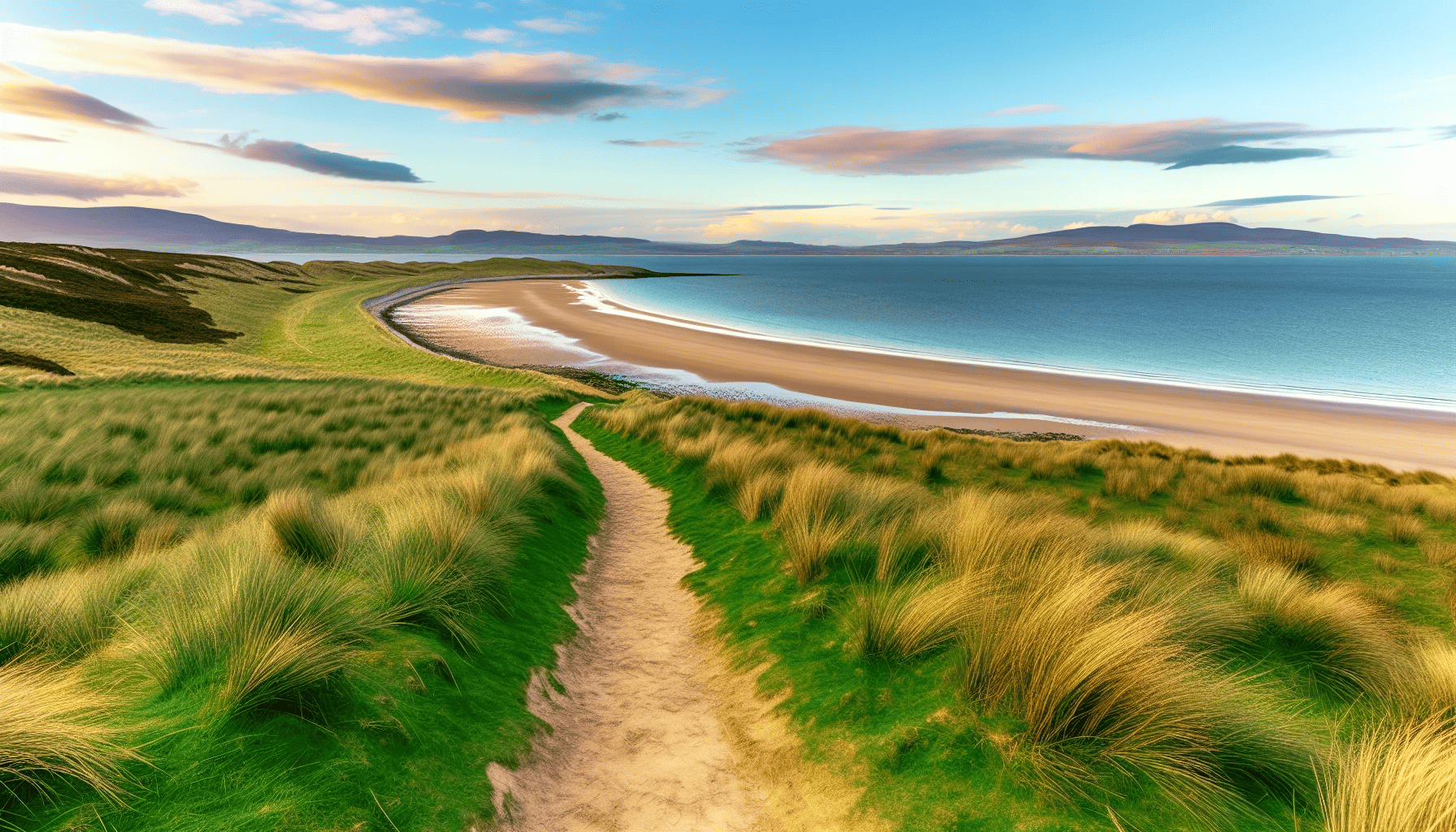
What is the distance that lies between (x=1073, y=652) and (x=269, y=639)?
193 inches

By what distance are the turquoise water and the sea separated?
0.20m

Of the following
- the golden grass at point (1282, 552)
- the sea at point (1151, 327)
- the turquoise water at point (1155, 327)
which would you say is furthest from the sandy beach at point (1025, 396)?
→ the golden grass at point (1282, 552)

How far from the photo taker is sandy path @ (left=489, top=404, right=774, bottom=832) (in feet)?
14.0

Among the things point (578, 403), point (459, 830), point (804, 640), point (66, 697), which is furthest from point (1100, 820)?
point (578, 403)

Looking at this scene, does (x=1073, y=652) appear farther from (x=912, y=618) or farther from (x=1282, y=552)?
(x=1282, y=552)

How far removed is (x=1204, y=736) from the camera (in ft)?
11.6

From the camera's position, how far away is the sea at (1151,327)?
39.2 meters

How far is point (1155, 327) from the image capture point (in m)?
63.8

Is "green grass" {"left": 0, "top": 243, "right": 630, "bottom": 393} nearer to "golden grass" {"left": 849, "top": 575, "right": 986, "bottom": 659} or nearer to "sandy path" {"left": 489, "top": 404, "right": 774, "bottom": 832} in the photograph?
"sandy path" {"left": 489, "top": 404, "right": 774, "bottom": 832}

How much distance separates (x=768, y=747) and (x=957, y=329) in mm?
62883

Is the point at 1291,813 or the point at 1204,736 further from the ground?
the point at 1204,736

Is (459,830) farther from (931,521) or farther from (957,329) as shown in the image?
(957,329)

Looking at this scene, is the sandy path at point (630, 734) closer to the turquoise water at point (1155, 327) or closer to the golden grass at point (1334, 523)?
the golden grass at point (1334, 523)

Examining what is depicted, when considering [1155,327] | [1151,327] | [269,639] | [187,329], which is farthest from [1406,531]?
[1155,327]
